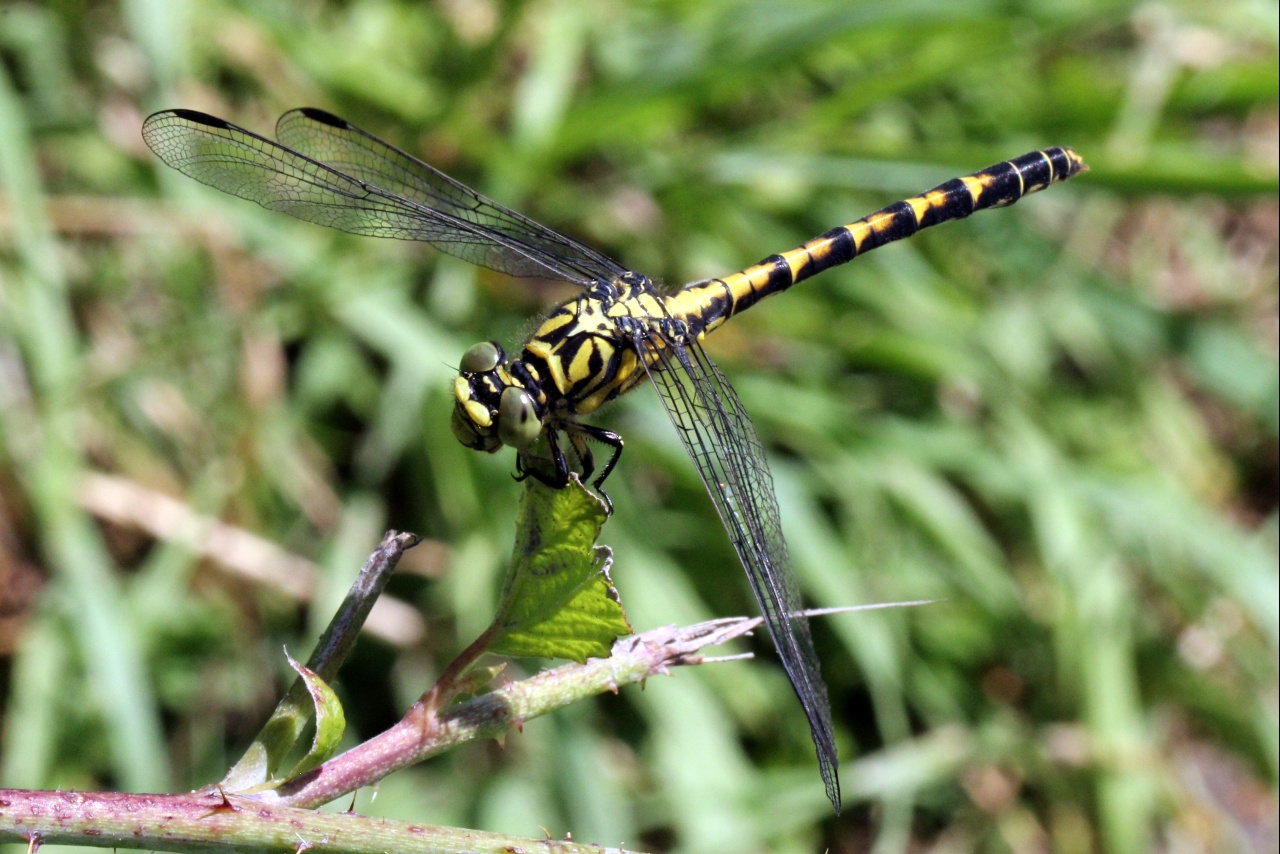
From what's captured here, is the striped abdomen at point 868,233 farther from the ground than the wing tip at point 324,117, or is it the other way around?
the wing tip at point 324,117

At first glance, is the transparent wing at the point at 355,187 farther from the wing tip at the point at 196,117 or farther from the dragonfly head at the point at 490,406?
the dragonfly head at the point at 490,406

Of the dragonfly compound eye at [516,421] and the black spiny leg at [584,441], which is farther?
the black spiny leg at [584,441]

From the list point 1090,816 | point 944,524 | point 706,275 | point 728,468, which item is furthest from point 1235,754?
point 728,468

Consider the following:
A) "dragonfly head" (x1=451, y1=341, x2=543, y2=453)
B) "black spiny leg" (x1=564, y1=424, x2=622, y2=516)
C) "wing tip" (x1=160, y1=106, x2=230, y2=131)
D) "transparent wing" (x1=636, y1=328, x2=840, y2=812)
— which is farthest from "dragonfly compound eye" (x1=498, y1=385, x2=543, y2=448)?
"wing tip" (x1=160, y1=106, x2=230, y2=131)

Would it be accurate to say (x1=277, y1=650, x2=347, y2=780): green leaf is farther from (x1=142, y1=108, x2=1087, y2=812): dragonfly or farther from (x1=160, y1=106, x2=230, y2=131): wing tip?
(x1=160, y1=106, x2=230, y2=131): wing tip

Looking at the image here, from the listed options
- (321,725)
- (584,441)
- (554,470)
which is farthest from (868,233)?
(321,725)

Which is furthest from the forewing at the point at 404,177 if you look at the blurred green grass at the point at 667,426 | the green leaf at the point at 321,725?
the green leaf at the point at 321,725

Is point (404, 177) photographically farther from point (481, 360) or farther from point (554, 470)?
point (554, 470)

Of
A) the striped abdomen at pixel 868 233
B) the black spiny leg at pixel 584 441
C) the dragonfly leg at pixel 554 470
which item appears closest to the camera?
the dragonfly leg at pixel 554 470
